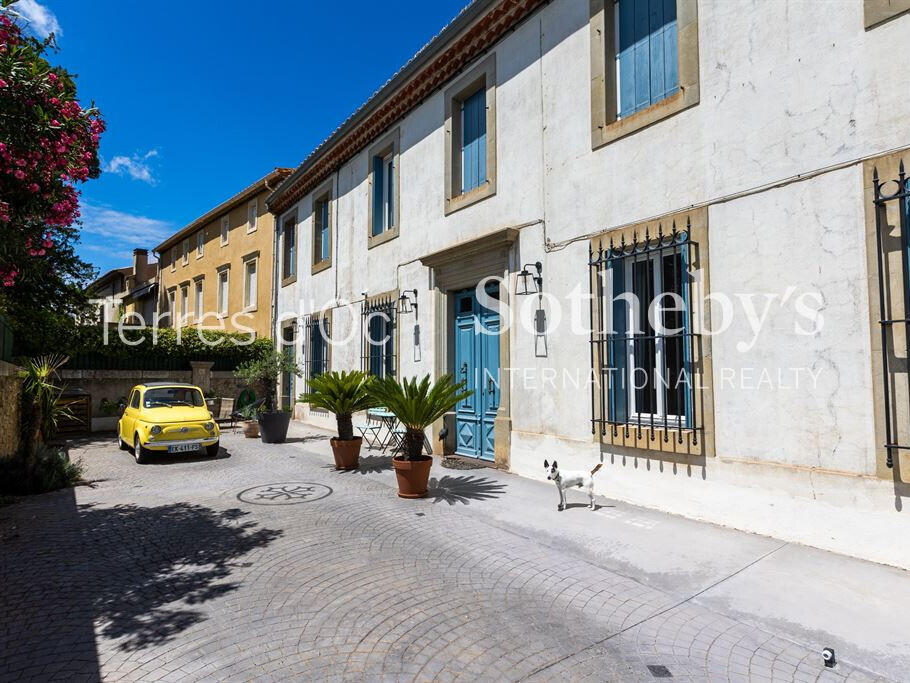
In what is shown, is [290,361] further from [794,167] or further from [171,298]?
[171,298]

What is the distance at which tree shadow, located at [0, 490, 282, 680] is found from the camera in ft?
10.3

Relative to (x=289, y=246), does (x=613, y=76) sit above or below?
below

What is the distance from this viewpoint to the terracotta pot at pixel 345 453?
8.29m

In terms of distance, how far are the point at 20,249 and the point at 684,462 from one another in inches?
270

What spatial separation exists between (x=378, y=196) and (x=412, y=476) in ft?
25.5

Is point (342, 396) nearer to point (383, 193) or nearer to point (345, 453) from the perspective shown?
point (345, 453)

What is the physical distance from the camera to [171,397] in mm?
10484

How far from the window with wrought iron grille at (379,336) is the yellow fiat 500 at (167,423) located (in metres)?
3.46

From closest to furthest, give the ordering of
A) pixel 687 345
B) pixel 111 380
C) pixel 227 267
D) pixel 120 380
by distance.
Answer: pixel 687 345
pixel 111 380
pixel 120 380
pixel 227 267

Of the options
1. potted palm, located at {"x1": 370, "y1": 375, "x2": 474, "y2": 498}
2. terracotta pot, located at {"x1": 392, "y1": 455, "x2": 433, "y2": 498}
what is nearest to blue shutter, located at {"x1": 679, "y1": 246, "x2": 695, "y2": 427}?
potted palm, located at {"x1": 370, "y1": 375, "x2": 474, "y2": 498}

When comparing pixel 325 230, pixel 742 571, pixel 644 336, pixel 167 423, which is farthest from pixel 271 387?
pixel 742 571

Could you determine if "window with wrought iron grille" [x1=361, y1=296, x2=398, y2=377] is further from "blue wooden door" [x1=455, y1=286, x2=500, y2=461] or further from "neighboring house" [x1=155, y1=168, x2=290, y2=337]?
"neighboring house" [x1=155, y1=168, x2=290, y2=337]

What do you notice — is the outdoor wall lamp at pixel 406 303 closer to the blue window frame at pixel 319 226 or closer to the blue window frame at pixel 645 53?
the blue window frame at pixel 319 226

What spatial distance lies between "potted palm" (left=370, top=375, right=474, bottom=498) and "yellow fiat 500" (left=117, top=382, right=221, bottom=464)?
4.75 m
